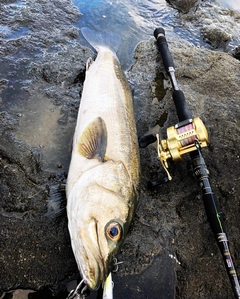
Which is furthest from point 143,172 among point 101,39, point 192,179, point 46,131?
point 101,39

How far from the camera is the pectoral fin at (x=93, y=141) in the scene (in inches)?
128

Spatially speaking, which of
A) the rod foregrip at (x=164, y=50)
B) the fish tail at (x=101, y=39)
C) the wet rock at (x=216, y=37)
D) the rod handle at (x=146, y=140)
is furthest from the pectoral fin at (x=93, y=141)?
the wet rock at (x=216, y=37)

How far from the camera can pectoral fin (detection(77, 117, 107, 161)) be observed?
3.26 m

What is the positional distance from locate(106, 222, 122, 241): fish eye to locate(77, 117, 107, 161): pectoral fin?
0.82 meters

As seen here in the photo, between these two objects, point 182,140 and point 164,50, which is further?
point 164,50

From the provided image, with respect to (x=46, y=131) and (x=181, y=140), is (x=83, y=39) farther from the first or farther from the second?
(x=181, y=140)

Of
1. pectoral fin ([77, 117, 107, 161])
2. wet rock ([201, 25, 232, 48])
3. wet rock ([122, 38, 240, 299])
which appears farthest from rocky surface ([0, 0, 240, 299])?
wet rock ([201, 25, 232, 48])

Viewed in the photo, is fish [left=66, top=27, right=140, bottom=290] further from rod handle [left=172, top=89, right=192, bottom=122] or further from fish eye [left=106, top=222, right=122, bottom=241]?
rod handle [left=172, top=89, right=192, bottom=122]

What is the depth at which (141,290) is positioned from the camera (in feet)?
9.04

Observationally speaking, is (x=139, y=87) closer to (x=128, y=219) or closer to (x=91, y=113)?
(x=91, y=113)

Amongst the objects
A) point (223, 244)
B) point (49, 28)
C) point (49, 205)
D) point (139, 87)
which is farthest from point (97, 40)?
point (223, 244)

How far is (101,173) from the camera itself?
9.96ft

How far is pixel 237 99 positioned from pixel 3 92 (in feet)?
11.3

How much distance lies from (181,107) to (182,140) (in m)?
0.79
